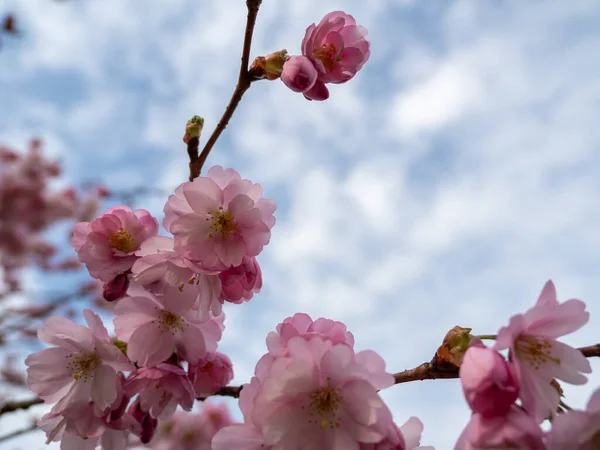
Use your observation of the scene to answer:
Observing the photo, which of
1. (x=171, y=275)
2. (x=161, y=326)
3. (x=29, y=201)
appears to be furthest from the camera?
(x=29, y=201)

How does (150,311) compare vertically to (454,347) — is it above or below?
above

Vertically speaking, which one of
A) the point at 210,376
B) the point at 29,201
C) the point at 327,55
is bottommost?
the point at 210,376

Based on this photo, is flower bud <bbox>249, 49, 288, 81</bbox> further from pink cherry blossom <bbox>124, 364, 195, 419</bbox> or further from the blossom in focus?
pink cherry blossom <bbox>124, 364, 195, 419</bbox>

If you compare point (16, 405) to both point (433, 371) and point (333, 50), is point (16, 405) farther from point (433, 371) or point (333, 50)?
point (333, 50)

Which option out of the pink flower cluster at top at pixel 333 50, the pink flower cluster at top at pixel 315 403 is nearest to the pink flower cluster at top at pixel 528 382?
the pink flower cluster at top at pixel 315 403

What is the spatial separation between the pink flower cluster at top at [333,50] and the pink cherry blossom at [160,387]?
1022mm

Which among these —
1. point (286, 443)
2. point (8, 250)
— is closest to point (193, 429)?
point (286, 443)

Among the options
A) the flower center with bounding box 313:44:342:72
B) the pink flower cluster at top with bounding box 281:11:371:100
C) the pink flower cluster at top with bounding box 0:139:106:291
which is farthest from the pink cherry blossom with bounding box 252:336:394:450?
the pink flower cluster at top with bounding box 0:139:106:291

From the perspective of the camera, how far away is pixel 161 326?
5.07 ft

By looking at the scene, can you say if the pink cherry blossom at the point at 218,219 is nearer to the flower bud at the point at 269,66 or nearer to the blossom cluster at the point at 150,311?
the blossom cluster at the point at 150,311

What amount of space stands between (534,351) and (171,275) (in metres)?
1.00

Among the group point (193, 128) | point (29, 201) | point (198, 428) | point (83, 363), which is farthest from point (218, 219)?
point (29, 201)

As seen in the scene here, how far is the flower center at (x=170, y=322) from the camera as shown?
155 cm

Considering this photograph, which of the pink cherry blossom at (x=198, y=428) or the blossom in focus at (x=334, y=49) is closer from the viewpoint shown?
the blossom in focus at (x=334, y=49)
